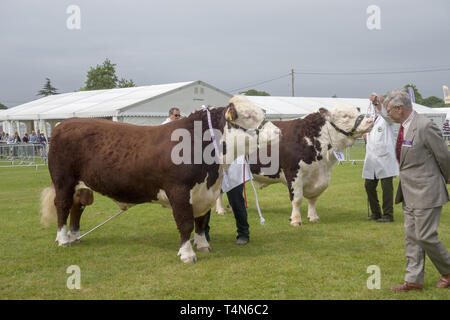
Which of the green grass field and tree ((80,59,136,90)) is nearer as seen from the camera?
the green grass field

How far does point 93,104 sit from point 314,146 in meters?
19.4

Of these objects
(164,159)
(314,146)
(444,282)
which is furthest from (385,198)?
(164,159)

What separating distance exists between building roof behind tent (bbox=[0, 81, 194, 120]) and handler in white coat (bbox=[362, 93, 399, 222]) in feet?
51.0

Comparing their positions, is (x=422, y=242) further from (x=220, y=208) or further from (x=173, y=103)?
(x=173, y=103)

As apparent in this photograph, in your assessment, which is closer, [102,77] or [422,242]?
[422,242]

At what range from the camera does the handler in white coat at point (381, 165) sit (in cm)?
769

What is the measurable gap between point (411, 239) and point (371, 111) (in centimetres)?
457

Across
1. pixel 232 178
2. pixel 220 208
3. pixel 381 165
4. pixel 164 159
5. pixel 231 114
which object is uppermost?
pixel 231 114

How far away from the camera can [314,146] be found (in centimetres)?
749

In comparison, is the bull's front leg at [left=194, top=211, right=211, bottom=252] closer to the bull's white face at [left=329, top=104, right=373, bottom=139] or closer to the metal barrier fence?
the bull's white face at [left=329, top=104, right=373, bottom=139]

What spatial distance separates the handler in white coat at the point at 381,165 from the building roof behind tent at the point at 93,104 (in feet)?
51.0

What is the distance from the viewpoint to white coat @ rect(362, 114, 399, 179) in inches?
303

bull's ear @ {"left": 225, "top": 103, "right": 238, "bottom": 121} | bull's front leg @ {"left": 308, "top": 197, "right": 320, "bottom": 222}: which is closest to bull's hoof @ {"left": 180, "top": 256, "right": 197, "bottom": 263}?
bull's ear @ {"left": 225, "top": 103, "right": 238, "bottom": 121}

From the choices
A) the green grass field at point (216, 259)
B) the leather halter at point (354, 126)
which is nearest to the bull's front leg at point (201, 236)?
the green grass field at point (216, 259)
